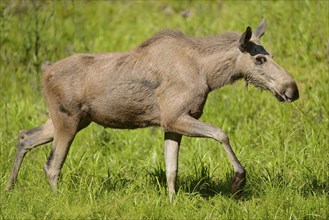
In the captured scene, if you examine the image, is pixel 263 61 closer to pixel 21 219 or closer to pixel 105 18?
pixel 21 219

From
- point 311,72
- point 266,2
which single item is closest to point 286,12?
point 266,2

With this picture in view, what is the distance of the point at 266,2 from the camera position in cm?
1124

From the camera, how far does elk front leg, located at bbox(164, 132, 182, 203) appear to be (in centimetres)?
720

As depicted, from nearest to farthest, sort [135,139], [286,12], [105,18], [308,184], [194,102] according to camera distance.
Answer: [194,102]
[308,184]
[135,139]
[286,12]
[105,18]

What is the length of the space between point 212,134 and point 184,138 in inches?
91.0

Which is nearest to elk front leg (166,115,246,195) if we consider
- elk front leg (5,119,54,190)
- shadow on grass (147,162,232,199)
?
shadow on grass (147,162,232,199)

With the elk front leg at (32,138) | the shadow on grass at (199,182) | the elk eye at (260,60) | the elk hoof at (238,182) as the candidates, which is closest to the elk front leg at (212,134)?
the elk hoof at (238,182)

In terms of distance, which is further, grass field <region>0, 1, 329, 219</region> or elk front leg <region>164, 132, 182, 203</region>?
elk front leg <region>164, 132, 182, 203</region>

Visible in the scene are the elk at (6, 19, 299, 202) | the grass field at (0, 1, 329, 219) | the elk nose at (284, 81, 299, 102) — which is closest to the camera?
the grass field at (0, 1, 329, 219)

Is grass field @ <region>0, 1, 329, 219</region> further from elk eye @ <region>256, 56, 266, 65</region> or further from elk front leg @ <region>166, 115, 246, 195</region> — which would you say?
elk eye @ <region>256, 56, 266, 65</region>

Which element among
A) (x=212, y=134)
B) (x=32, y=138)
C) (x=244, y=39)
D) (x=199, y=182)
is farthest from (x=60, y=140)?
(x=244, y=39)

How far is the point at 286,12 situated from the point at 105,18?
129 inches

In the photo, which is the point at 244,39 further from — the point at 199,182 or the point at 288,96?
the point at 199,182

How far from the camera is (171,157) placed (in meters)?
7.27
